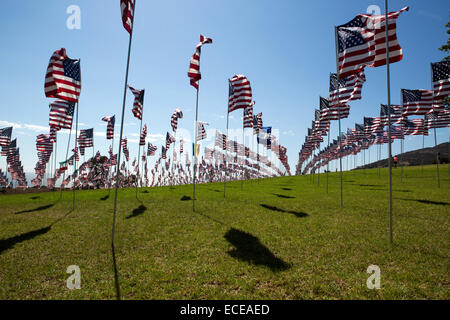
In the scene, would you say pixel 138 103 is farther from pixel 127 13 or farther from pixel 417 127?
pixel 417 127

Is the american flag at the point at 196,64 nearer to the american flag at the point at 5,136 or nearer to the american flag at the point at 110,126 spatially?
the american flag at the point at 110,126

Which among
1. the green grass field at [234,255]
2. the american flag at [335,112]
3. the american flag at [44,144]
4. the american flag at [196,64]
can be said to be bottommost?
the green grass field at [234,255]

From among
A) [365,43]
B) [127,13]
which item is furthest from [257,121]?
[127,13]

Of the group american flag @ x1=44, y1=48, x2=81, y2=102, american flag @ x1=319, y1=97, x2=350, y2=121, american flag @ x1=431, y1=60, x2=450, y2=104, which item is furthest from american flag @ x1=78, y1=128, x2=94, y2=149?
american flag @ x1=431, y1=60, x2=450, y2=104

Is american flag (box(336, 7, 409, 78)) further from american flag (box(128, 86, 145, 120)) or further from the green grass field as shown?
american flag (box(128, 86, 145, 120))

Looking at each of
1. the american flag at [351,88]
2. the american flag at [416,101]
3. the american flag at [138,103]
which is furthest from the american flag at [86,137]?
the american flag at [416,101]

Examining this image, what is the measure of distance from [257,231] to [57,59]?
601 inches

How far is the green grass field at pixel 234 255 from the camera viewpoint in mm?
5328

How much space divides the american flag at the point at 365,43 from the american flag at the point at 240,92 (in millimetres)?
7770

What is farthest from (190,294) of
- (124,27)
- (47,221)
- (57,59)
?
(57,59)
